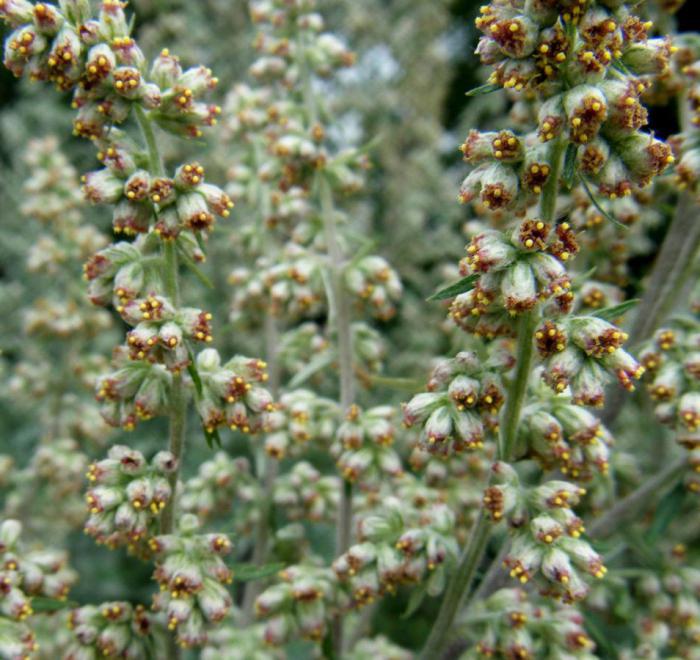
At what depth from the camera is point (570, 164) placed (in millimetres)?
2371

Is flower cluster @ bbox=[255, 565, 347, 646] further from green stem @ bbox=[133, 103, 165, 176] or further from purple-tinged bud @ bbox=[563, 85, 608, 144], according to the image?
purple-tinged bud @ bbox=[563, 85, 608, 144]

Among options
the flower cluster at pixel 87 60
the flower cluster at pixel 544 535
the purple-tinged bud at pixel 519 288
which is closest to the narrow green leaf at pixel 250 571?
the flower cluster at pixel 544 535

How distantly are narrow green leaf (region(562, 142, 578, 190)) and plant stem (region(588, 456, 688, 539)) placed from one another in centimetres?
163

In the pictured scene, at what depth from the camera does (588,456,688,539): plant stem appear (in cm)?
355

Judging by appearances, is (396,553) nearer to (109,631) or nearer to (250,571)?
(250,571)

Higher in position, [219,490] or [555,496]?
[219,490]

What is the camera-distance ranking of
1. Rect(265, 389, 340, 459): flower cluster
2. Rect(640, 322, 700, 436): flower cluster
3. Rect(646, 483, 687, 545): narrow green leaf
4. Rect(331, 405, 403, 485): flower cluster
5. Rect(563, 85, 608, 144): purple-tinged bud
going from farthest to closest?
Rect(265, 389, 340, 459): flower cluster
Rect(646, 483, 687, 545): narrow green leaf
Rect(331, 405, 403, 485): flower cluster
Rect(640, 322, 700, 436): flower cluster
Rect(563, 85, 608, 144): purple-tinged bud

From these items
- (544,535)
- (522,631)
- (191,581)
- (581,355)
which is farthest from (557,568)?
(191,581)

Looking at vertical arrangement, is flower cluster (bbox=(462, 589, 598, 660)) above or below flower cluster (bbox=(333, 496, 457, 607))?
below

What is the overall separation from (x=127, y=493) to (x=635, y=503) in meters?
1.99

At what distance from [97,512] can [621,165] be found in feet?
5.90

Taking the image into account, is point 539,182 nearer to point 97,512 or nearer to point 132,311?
point 132,311

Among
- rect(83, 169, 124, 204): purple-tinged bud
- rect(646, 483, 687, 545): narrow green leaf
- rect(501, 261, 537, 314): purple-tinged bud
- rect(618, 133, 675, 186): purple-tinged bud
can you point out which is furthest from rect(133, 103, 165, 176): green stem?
A: rect(646, 483, 687, 545): narrow green leaf

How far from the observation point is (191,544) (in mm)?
2887
